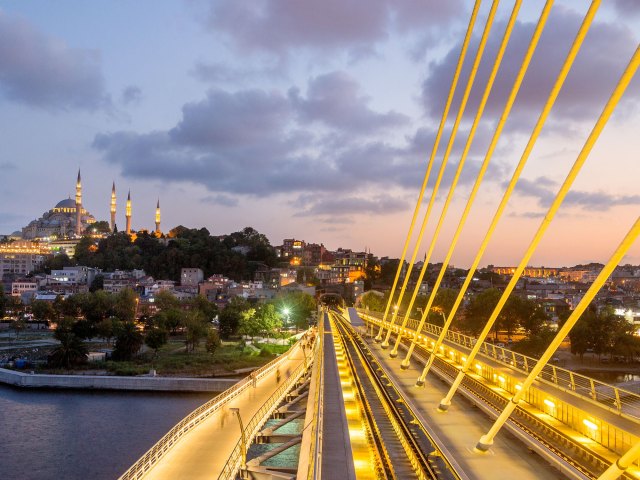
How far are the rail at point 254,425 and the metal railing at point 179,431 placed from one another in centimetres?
156

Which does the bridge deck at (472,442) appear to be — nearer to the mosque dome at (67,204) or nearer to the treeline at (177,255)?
the treeline at (177,255)

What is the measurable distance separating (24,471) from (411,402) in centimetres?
1651

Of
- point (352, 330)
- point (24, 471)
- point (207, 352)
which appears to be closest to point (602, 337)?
point (352, 330)

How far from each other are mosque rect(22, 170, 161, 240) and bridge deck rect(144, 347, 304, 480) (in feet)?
516

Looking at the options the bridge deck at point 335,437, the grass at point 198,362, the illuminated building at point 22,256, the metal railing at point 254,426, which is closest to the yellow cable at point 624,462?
the bridge deck at point 335,437

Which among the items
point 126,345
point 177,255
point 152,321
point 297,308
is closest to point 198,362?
point 126,345

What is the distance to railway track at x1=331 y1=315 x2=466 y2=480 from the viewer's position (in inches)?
386

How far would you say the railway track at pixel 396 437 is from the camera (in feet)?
32.2

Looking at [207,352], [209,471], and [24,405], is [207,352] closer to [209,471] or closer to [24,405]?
[24,405]

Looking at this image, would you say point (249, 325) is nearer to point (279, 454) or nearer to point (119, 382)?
point (119, 382)

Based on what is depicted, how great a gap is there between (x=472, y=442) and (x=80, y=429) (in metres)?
24.0

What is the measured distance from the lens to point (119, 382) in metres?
39.6

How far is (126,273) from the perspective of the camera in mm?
102750

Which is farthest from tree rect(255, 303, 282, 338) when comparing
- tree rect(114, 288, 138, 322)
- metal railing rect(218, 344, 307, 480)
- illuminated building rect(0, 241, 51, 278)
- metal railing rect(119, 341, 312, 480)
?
illuminated building rect(0, 241, 51, 278)
